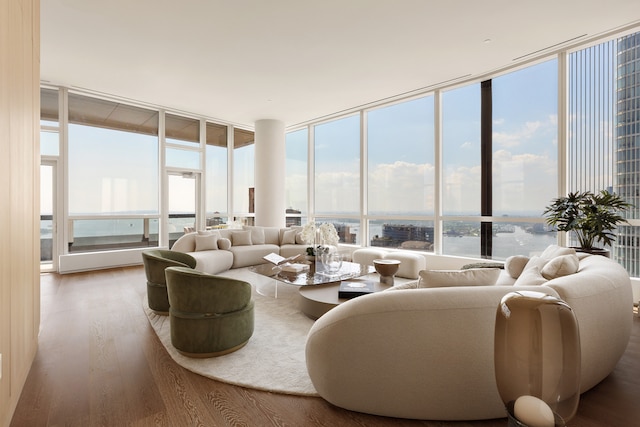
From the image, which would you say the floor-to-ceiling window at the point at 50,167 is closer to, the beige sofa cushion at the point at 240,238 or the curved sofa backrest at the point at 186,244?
the curved sofa backrest at the point at 186,244

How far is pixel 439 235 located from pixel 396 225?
100 centimetres

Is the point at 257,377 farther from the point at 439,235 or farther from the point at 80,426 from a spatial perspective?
the point at 439,235

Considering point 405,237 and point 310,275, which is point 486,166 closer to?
point 405,237

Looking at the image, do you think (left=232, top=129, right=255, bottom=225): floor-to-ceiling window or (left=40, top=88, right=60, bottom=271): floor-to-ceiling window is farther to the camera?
(left=232, top=129, right=255, bottom=225): floor-to-ceiling window

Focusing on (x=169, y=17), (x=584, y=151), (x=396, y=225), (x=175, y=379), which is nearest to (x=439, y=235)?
(x=396, y=225)

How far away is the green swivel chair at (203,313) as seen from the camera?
8.02 ft

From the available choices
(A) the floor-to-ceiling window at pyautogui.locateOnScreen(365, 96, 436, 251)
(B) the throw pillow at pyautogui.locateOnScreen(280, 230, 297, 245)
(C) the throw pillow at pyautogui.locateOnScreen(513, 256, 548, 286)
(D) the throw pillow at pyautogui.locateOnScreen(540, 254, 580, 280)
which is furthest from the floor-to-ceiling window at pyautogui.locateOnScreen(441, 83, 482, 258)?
(D) the throw pillow at pyautogui.locateOnScreen(540, 254, 580, 280)

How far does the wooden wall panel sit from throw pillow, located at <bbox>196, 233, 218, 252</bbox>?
9.71 ft

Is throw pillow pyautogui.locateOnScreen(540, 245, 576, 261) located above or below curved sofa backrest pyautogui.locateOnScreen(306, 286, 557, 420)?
above

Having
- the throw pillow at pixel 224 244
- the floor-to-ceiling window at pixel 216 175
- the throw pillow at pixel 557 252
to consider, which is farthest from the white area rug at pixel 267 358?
the floor-to-ceiling window at pixel 216 175

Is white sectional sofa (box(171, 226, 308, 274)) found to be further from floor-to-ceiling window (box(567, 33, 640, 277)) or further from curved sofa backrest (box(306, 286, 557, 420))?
floor-to-ceiling window (box(567, 33, 640, 277))

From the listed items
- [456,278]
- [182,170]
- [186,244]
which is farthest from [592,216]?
[182,170]

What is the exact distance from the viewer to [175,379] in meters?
2.20

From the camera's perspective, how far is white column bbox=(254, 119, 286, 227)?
780 centimetres
